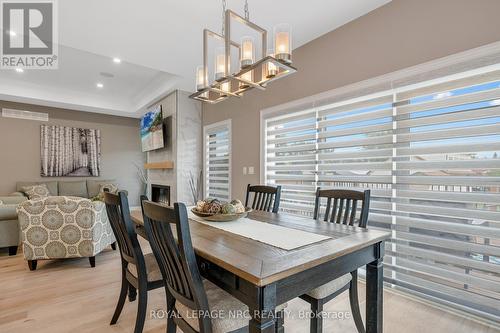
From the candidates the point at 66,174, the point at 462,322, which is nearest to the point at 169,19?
the point at 462,322

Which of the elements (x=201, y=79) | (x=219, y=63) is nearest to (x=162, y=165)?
(x=201, y=79)

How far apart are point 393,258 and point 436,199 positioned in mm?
678

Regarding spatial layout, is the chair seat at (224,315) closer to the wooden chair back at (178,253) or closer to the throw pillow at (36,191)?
the wooden chair back at (178,253)

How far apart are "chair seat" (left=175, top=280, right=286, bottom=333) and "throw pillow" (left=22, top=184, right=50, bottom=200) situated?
557 centimetres

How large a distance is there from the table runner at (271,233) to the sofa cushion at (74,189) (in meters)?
5.45

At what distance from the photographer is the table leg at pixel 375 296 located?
4.74ft

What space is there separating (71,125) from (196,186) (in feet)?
12.4

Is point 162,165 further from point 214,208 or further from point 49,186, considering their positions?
point 214,208

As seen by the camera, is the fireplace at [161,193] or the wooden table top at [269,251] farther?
the fireplace at [161,193]

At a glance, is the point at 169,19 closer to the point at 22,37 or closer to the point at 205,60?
the point at 205,60

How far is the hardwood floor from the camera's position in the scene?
1.87 metres

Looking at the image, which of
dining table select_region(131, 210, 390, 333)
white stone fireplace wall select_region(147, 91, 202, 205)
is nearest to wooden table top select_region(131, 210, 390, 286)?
dining table select_region(131, 210, 390, 333)

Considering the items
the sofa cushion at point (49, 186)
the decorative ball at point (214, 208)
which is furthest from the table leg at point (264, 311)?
the sofa cushion at point (49, 186)

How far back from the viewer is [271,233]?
59.9 inches
